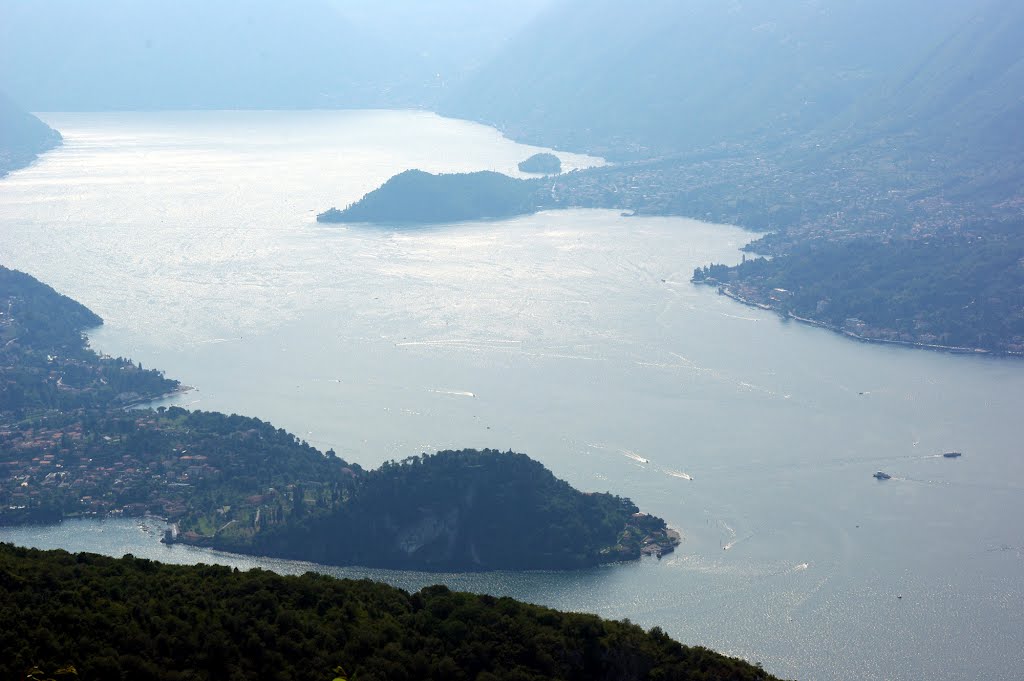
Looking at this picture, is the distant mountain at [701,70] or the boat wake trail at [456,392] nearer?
the boat wake trail at [456,392]

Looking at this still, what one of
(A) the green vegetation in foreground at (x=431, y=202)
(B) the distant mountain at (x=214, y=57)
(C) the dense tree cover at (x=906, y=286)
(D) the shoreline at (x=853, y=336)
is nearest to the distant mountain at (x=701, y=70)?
(B) the distant mountain at (x=214, y=57)

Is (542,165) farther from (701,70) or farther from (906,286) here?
(906,286)

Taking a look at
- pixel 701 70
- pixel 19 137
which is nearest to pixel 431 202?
pixel 701 70

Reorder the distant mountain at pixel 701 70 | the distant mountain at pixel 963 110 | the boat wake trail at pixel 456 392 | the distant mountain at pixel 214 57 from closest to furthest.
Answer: the boat wake trail at pixel 456 392 < the distant mountain at pixel 963 110 < the distant mountain at pixel 701 70 < the distant mountain at pixel 214 57

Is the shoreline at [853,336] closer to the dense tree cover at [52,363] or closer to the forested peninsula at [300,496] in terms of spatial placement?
the forested peninsula at [300,496]

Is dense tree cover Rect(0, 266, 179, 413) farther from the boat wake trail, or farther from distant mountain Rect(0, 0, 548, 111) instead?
distant mountain Rect(0, 0, 548, 111)
